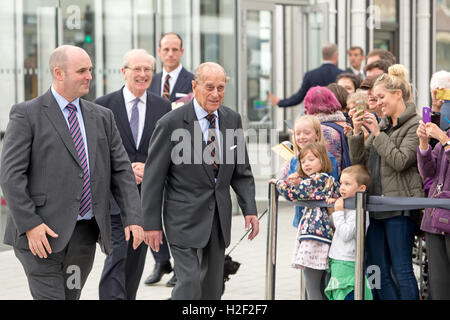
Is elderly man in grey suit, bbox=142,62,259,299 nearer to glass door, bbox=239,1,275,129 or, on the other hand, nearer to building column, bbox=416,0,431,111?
glass door, bbox=239,1,275,129

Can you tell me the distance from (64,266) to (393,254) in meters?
2.43

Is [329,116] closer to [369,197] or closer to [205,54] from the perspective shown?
[369,197]

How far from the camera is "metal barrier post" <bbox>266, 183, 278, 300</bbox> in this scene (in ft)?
21.8

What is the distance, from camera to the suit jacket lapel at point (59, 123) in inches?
207

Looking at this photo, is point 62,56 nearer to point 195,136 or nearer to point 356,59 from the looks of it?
point 195,136

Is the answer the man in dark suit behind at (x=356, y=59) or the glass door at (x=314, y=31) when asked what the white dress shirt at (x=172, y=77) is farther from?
the glass door at (x=314, y=31)

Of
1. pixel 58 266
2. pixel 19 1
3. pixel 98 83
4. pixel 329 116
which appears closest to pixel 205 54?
pixel 98 83

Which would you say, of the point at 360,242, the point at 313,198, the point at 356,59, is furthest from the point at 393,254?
the point at 356,59

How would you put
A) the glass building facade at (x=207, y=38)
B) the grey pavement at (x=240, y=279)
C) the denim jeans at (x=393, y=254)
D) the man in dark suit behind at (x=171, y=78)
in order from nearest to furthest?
the denim jeans at (x=393, y=254), the grey pavement at (x=240, y=279), the man in dark suit behind at (x=171, y=78), the glass building facade at (x=207, y=38)

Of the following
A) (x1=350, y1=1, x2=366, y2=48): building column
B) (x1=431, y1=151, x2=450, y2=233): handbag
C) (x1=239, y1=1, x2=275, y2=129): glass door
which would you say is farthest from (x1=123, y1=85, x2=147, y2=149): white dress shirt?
(x1=350, y1=1, x2=366, y2=48): building column

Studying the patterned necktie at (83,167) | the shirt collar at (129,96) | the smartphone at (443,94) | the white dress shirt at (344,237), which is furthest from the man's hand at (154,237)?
the smartphone at (443,94)

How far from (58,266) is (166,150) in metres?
1.16

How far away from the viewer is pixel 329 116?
720 centimetres

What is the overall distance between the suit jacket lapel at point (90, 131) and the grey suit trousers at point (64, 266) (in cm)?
34
